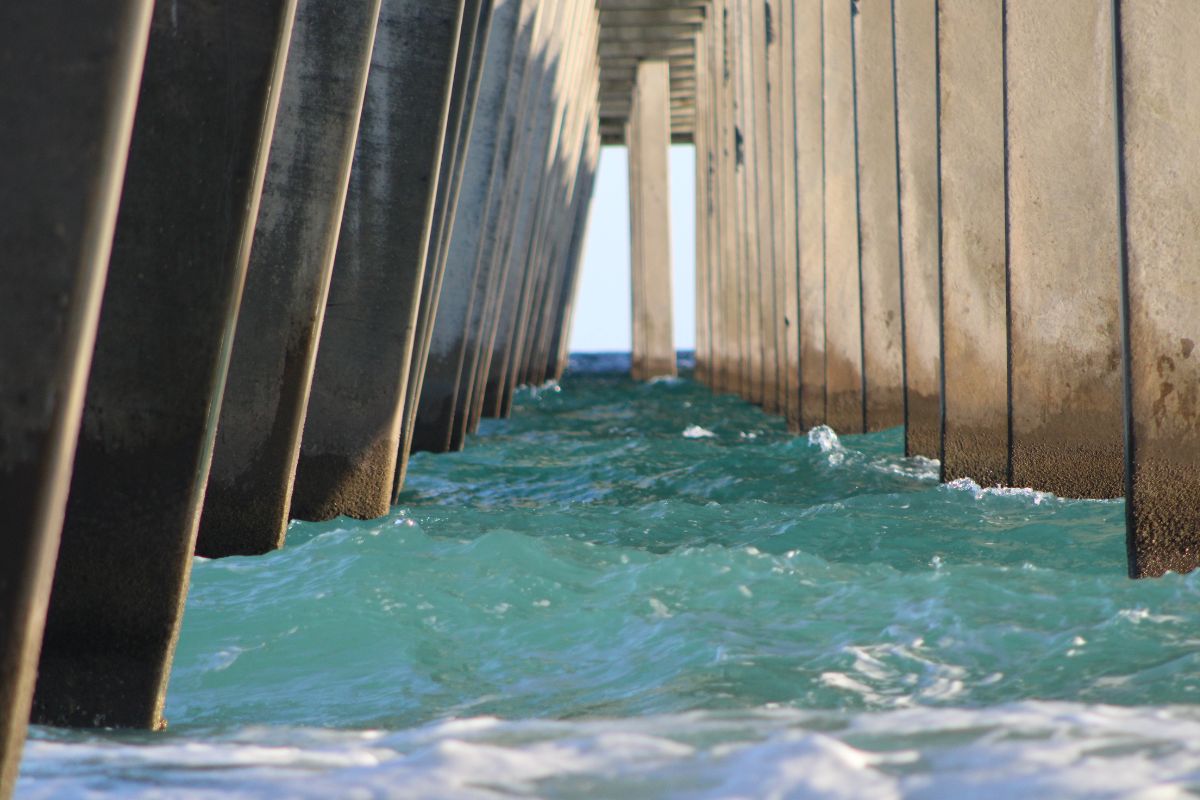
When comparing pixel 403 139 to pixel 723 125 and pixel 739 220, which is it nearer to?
pixel 739 220

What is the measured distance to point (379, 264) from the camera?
711 cm

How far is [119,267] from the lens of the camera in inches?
133

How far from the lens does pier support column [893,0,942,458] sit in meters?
9.41

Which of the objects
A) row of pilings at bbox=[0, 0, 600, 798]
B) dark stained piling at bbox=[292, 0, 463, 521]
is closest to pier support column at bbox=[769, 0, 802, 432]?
dark stained piling at bbox=[292, 0, 463, 521]

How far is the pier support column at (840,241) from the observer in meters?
12.7

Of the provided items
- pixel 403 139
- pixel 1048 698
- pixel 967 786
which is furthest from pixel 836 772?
pixel 403 139

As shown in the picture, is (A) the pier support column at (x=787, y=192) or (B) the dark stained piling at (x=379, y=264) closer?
(B) the dark stained piling at (x=379, y=264)

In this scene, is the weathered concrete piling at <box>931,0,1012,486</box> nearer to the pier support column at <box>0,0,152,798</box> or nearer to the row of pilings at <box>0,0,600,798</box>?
the row of pilings at <box>0,0,600,798</box>

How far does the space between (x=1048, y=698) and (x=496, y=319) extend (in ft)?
44.7

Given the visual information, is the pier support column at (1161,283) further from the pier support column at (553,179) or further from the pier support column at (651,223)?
the pier support column at (651,223)

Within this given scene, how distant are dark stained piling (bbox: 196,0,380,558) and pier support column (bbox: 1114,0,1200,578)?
287 centimetres

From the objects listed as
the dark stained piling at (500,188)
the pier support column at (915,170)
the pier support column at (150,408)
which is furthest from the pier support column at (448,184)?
the pier support column at (150,408)

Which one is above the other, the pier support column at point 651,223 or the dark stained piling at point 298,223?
the pier support column at point 651,223

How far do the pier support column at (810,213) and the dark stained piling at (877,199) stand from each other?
2.06 m
